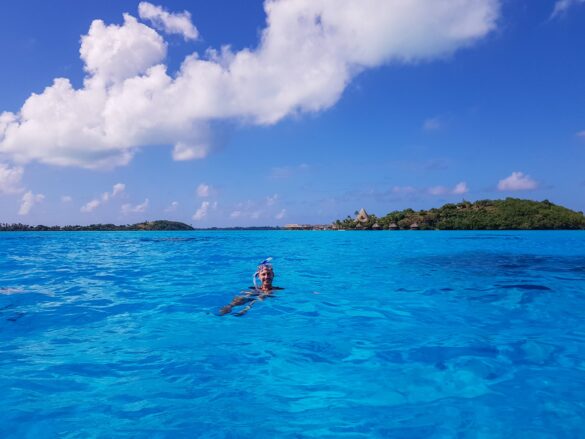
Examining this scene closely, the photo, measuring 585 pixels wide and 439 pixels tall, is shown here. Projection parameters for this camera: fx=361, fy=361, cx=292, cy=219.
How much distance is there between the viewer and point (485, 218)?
409 feet

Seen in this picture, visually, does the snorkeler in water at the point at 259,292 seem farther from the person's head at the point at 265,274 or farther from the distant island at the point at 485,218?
the distant island at the point at 485,218

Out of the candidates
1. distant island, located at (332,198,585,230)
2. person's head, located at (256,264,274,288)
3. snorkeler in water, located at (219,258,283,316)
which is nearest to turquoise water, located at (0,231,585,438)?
snorkeler in water, located at (219,258,283,316)

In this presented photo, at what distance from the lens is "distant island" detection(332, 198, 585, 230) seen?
117438 mm

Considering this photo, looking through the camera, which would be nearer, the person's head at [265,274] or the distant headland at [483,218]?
the person's head at [265,274]

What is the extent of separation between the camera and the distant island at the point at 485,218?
117 m

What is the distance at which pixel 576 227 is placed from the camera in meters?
115

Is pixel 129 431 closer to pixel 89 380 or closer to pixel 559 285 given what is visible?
pixel 89 380

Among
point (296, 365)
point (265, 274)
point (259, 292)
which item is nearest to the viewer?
point (296, 365)

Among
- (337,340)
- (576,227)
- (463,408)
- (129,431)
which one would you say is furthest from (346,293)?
(576,227)

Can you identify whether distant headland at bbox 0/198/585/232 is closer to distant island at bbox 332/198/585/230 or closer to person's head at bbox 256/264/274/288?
distant island at bbox 332/198/585/230

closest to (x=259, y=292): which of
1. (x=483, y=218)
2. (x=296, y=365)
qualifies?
(x=296, y=365)

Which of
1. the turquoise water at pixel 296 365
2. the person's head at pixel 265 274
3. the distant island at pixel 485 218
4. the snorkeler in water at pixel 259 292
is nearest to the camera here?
the turquoise water at pixel 296 365

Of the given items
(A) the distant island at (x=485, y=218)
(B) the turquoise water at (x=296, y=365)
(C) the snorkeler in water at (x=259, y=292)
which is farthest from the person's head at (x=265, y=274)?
(A) the distant island at (x=485, y=218)

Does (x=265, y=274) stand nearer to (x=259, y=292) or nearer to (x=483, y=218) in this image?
(x=259, y=292)
